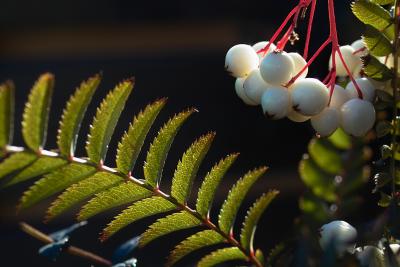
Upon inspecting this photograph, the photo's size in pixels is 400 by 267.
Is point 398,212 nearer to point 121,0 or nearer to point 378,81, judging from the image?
point 378,81

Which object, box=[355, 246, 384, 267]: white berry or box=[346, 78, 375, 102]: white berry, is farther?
box=[346, 78, 375, 102]: white berry

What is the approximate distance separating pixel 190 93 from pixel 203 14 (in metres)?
0.26

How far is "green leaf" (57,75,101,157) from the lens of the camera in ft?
1.20

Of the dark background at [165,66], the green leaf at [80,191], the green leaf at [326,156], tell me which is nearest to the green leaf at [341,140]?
the green leaf at [326,156]

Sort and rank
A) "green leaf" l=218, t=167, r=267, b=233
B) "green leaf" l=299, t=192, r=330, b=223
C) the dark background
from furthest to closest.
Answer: the dark background < "green leaf" l=218, t=167, r=267, b=233 < "green leaf" l=299, t=192, r=330, b=223

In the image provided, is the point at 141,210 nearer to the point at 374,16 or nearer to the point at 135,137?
the point at 135,137

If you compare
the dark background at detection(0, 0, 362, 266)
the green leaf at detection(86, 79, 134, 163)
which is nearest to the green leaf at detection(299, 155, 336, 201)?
the green leaf at detection(86, 79, 134, 163)

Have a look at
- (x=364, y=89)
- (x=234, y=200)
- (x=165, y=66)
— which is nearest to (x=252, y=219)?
(x=234, y=200)

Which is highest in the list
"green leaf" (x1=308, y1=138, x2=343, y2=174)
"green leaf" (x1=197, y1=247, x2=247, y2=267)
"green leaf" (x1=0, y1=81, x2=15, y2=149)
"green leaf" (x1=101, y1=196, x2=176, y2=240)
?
"green leaf" (x1=0, y1=81, x2=15, y2=149)

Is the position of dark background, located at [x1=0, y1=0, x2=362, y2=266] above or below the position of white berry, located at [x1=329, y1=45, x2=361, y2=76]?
below

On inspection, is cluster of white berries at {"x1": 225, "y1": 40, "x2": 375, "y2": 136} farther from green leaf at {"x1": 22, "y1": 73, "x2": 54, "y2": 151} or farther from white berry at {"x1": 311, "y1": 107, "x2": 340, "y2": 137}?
green leaf at {"x1": 22, "y1": 73, "x2": 54, "y2": 151}

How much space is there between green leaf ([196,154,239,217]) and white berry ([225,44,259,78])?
0.10 metres

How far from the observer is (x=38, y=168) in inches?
13.7

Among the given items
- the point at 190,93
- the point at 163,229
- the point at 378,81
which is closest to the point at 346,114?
the point at 378,81
